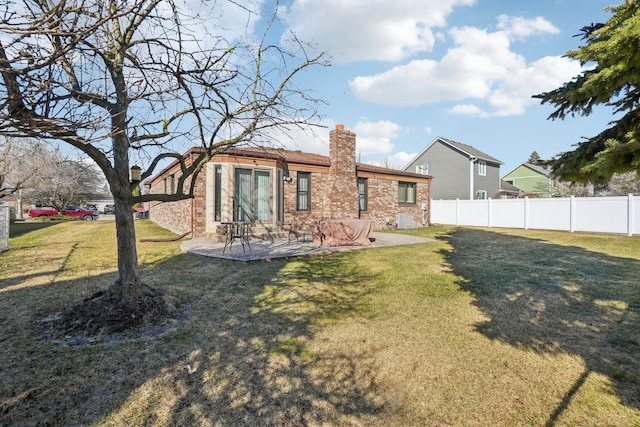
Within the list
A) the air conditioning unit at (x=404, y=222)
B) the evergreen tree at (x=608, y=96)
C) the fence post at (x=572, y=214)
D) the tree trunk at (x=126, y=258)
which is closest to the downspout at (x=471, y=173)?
the fence post at (x=572, y=214)

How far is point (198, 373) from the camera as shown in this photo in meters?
2.89

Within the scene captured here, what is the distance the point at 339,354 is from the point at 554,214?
18039mm

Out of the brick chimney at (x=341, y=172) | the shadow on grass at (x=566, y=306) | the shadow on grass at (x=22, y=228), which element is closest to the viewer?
the shadow on grass at (x=566, y=306)

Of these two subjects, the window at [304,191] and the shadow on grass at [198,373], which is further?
the window at [304,191]

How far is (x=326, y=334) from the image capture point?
3770 millimetres

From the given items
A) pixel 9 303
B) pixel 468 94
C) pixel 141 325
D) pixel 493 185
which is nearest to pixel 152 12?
pixel 141 325

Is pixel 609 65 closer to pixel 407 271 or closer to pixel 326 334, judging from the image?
pixel 326 334

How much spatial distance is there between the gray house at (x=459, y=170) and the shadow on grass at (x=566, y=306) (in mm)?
18868

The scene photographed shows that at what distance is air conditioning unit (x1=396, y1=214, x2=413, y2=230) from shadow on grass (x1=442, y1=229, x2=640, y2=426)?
844 centimetres

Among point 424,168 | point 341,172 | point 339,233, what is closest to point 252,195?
point 339,233

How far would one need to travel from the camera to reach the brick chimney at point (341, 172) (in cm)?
1395

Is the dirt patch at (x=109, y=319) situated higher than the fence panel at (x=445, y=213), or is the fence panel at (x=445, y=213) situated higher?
the fence panel at (x=445, y=213)

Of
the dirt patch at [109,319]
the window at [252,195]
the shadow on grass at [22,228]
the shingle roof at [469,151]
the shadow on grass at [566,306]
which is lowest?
the shadow on grass at [566,306]

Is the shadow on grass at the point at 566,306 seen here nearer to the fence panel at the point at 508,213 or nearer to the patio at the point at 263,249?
the patio at the point at 263,249
